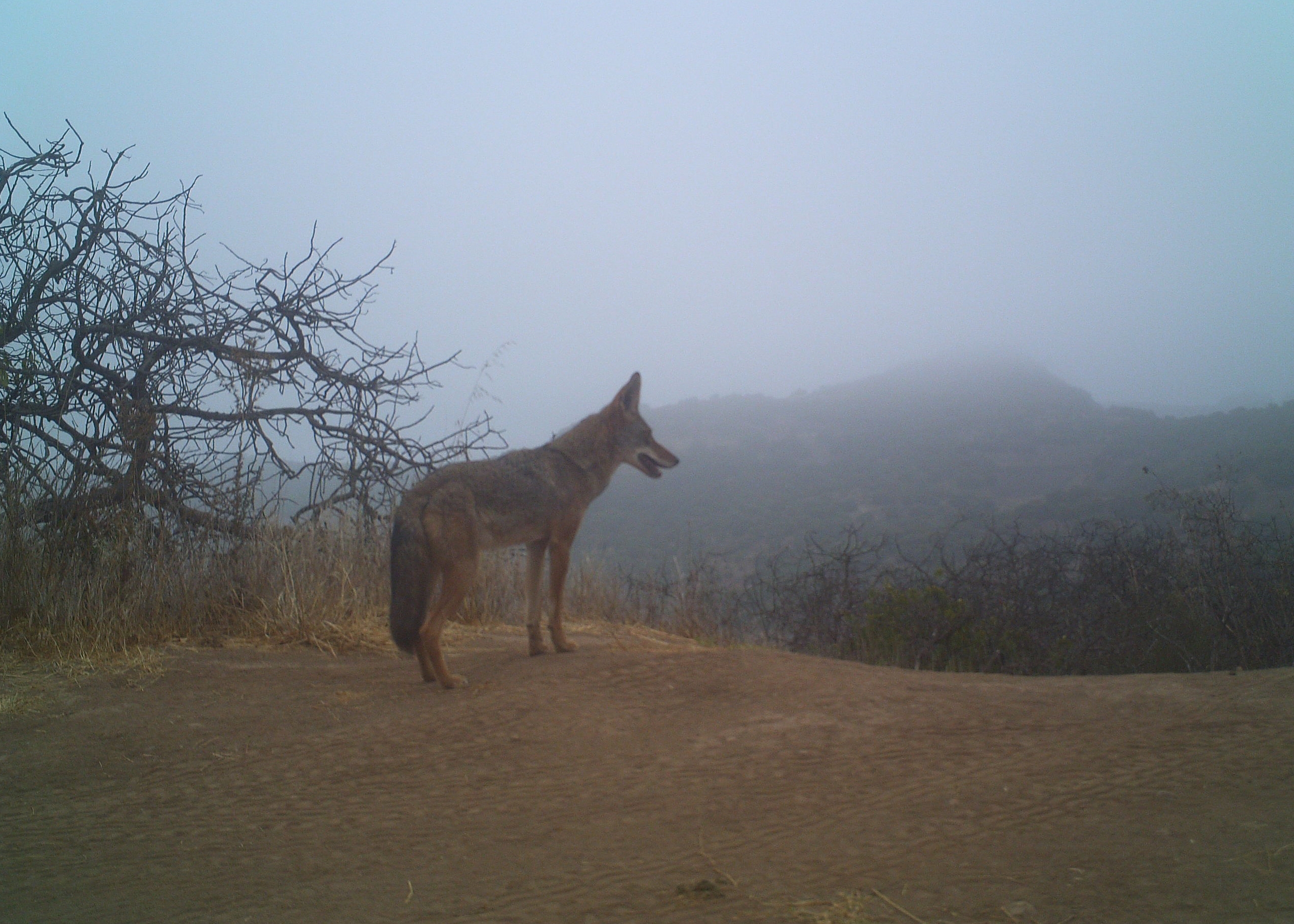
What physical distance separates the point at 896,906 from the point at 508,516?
4356mm

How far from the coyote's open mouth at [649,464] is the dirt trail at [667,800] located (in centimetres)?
238

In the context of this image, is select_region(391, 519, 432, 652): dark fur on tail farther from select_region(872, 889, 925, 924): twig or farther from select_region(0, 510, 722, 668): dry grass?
select_region(872, 889, 925, 924): twig

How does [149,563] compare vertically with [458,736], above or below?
above

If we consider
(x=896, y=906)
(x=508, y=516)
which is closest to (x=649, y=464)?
(x=508, y=516)

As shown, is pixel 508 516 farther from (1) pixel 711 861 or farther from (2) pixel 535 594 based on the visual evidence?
(1) pixel 711 861

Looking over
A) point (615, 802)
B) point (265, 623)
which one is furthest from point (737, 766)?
point (265, 623)

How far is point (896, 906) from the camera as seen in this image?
2.79 meters

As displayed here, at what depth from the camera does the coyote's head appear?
7820 millimetres

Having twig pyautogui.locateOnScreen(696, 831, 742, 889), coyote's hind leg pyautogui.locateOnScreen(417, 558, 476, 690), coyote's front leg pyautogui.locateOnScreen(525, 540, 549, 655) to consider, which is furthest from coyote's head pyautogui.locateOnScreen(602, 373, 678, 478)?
twig pyautogui.locateOnScreen(696, 831, 742, 889)

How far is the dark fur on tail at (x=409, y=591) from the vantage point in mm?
6055

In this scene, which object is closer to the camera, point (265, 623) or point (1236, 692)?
point (1236, 692)

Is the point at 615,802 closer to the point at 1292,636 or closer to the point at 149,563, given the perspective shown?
the point at 149,563

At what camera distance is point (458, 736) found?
485 centimetres

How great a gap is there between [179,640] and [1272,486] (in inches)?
737
